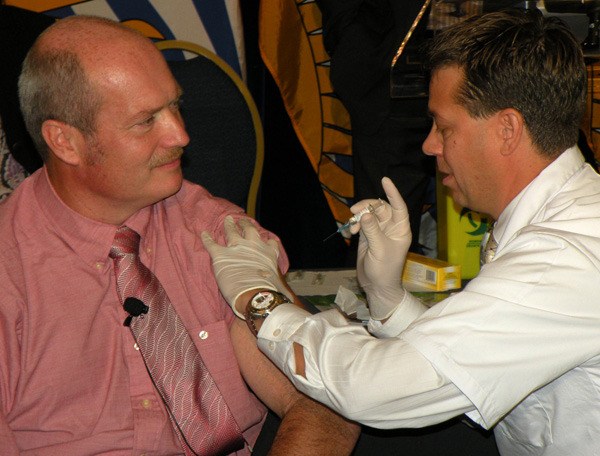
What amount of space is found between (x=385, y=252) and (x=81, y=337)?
0.75m

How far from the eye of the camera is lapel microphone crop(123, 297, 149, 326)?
1639mm

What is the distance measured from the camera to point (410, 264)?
2.10 meters

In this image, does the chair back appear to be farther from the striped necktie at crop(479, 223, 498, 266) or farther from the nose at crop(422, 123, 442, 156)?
the striped necktie at crop(479, 223, 498, 266)

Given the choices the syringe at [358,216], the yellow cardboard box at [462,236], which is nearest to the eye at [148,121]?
the syringe at [358,216]

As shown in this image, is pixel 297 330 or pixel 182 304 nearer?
pixel 297 330

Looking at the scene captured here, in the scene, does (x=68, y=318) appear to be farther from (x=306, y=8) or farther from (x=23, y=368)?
(x=306, y=8)

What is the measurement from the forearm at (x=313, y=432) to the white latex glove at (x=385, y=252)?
1.11 feet

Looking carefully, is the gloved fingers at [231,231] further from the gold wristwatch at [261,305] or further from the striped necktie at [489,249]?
the striped necktie at [489,249]

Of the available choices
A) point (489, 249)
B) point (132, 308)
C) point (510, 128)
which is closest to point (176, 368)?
point (132, 308)

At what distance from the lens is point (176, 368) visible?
5.41ft

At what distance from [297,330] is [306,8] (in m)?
2.51

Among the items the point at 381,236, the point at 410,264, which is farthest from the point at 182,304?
the point at 410,264

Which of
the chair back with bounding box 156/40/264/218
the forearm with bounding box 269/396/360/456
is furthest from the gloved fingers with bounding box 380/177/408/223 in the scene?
the chair back with bounding box 156/40/264/218

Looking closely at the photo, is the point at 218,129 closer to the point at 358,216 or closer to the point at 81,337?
the point at 358,216
